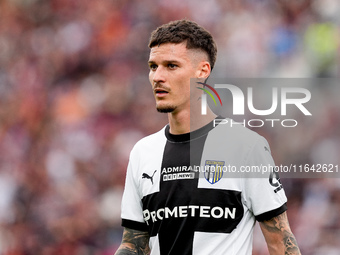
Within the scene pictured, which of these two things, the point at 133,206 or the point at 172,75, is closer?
the point at 172,75

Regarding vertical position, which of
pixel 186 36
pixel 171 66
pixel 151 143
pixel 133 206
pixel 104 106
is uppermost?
pixel 104 106

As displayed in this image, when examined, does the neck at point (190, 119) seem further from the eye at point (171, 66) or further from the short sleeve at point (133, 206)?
the short sleeve at point (133, 206)

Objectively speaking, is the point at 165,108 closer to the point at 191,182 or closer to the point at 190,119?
the point at 190,119

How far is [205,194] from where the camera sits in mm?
2805

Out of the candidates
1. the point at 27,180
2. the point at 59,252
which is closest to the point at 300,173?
the point at 59,252

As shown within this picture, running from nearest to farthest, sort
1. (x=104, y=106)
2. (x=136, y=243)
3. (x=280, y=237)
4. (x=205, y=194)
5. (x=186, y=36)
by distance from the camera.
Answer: (x=280, y=237)
(x=205, y=194)
(x=186, y=36)
(x=136, y=243)
(x=104, y=106)

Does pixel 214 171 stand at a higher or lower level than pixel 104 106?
lower

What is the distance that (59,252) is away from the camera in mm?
5746

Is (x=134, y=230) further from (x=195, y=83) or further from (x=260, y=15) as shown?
(x=260, y=15)

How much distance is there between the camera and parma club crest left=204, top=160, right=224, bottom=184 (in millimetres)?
2816

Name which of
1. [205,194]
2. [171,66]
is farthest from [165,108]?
[205,194]

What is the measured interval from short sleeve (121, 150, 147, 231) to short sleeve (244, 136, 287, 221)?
2.10ft

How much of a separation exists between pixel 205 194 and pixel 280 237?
1.37 feet

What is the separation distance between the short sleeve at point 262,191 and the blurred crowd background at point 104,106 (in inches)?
→ 99.4
